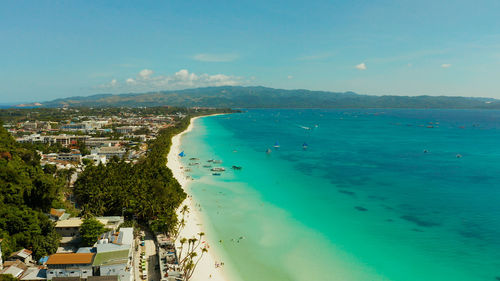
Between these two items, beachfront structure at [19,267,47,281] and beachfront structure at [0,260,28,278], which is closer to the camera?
beachfront structure at [0,260,28,278]

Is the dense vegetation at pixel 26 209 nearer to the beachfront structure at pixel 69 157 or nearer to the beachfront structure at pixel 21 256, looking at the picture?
the beachfront structure at pixel 21 256

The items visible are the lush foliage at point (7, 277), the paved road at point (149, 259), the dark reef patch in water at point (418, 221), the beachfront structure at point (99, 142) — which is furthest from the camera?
the beachfront structure at point (99, 142)

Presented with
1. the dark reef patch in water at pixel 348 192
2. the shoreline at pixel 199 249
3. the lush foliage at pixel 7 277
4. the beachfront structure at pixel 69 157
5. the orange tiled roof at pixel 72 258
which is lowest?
the shoreline at pixel 199 249

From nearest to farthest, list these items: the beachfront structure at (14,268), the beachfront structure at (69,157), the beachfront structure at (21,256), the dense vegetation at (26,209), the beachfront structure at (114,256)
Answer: the beachfront structure at (14,268) < the beachfront structure at (114,256) < the beachfront structure at (21,256) < the dense vegetation at (26,209) < the beachfront structure at (69,157)

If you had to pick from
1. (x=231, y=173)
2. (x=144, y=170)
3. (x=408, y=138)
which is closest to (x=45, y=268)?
(x=144, y=170)

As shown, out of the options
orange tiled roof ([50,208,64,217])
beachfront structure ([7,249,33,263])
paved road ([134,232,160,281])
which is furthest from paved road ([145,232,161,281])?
orange tiled roof ([50,208,64,217])

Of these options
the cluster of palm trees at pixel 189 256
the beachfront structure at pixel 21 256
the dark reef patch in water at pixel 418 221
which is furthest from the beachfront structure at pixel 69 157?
the dark reef patch in water at pixel 418 221

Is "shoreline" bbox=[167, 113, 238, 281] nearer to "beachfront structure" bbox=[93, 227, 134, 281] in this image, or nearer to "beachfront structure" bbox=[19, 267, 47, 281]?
"beachfront structure" bbox=[93, 227, 134, 281]
